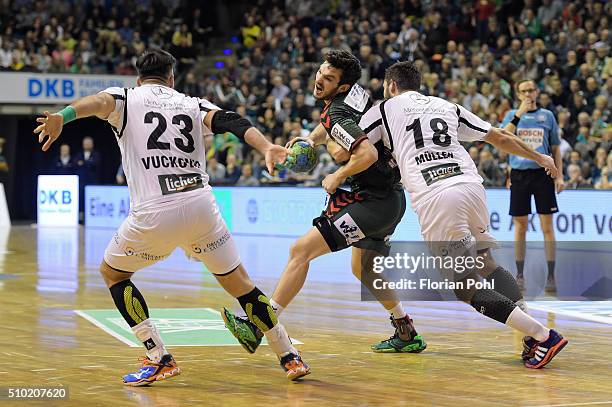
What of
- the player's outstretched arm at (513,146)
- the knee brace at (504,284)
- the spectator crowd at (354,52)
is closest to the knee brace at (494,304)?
the knee brace at (504,284)

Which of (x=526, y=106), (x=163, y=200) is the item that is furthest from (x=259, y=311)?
(x=526, y=106)

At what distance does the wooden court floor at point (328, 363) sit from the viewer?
6031mm

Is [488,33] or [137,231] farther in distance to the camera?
[488,33]

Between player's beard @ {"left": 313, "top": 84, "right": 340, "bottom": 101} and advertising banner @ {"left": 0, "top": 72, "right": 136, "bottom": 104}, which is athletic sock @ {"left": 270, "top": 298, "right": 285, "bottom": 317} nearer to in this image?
player's beard @ {"left": 313, "top": 84, "right": 340, "bottom": 101}

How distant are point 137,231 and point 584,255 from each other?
11169mm

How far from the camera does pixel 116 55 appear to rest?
30.3 m

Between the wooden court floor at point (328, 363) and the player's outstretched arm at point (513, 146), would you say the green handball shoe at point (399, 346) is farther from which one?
the player's outstretched arm at point (513, 146)

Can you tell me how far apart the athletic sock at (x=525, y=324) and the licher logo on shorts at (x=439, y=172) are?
3.30ft

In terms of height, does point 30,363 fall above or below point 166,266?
above

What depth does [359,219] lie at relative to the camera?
24.1ft

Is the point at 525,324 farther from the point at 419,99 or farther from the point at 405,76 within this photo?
the point at 405,76

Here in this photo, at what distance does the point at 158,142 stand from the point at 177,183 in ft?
0.90

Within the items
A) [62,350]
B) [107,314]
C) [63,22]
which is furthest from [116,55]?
[62,350]

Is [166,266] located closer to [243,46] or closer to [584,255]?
[584,255]
